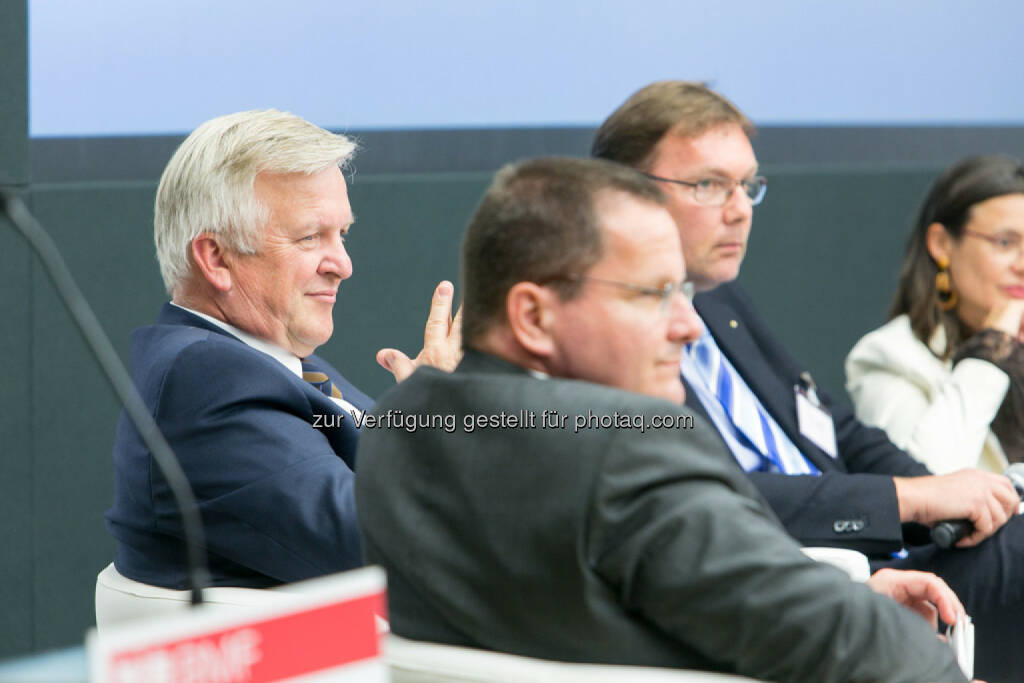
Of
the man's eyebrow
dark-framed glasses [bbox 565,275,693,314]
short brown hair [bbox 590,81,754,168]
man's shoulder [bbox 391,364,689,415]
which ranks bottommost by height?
man's shoulder [bbox 391,364,689,415]

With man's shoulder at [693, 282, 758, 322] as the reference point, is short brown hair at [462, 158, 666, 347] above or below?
above

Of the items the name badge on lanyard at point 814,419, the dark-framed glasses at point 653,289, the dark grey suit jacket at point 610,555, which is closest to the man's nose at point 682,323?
the dark-framed glasses at point 653,289

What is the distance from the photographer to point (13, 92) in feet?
8.55

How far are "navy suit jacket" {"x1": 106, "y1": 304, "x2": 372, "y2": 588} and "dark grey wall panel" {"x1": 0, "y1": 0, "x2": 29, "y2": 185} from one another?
0.82 m

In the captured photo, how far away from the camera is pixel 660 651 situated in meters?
1.27

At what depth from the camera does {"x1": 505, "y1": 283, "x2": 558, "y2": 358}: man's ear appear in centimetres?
144

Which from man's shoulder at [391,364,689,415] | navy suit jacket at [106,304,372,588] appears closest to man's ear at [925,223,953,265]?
navy suit jacket at [106,304,372,588]

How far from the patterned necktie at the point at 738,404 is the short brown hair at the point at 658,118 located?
0.41 metres

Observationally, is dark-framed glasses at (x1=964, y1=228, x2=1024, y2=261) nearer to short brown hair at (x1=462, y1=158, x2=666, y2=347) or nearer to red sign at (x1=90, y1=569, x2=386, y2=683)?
short brown hair at (x1=462, y1=158, x2=666, y2=347)

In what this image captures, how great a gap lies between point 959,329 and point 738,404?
1.05m

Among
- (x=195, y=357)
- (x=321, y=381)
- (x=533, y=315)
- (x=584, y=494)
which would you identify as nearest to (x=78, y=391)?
(x=321, y=381)

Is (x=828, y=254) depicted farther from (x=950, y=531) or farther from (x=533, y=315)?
(x=533, y=315)

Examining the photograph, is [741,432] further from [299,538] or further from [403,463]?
[403,463]

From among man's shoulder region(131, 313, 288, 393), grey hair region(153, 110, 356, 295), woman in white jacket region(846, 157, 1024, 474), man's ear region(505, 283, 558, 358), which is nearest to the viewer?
man's ear region(505, 283, 558, 358)
